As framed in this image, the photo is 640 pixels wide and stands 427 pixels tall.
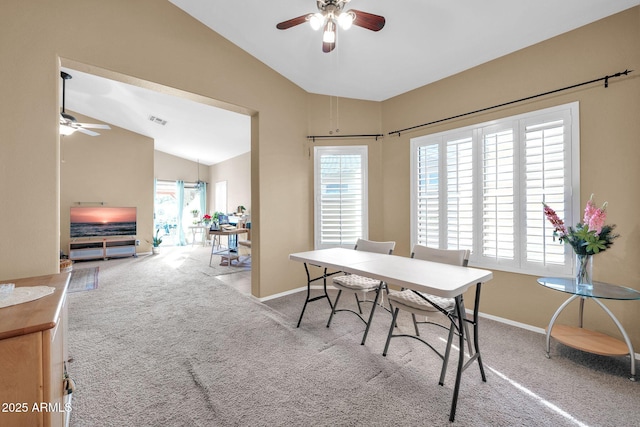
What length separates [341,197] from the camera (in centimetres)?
387

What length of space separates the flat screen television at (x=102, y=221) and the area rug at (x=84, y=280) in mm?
1251

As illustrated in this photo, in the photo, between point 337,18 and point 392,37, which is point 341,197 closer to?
point 392,37

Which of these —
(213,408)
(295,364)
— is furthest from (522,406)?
(213,408)

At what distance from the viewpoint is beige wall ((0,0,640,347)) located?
5.99ft

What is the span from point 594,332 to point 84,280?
6519 millimetres

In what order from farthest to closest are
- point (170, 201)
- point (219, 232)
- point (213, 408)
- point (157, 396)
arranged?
1. point (170, 201)
2. point (219, 232)
3. point (157, 396)
4. point (213, 408)

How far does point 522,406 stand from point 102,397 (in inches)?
102

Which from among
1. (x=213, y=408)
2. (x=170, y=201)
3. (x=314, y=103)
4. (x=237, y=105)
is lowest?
(x=213, y=408)

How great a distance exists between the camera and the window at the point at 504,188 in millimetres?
2434

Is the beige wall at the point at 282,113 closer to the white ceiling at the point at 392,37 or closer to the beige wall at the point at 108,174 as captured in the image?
the white ceiling at the point at 392,37

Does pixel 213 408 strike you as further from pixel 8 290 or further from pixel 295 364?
pixel 8 290

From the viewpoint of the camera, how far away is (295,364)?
2055mm

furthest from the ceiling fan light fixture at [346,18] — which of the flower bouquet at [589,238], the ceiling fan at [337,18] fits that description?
the flower bouquet at [589,238]

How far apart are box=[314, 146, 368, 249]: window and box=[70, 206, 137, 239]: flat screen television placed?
213 inches
